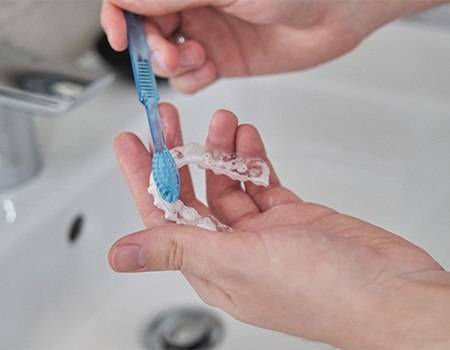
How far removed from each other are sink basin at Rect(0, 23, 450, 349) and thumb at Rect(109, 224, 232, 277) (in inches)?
4.9

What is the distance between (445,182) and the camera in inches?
27.1

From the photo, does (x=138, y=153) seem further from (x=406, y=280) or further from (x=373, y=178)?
(x=373, y=178)

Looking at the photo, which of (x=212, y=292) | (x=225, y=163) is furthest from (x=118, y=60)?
(x=212, y=292)

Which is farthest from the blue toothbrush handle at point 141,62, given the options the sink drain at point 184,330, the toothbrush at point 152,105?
the sink drain at point 184,330

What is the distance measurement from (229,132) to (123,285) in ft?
0.78

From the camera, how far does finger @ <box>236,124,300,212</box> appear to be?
559 millimetres

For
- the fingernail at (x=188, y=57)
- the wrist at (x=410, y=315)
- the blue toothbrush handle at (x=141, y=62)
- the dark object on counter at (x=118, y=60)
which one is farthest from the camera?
the dark object on counter at (x=118, y=60)

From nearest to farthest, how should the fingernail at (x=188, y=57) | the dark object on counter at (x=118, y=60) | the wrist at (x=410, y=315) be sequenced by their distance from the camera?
the wrist at (x=410, y=315) < the fingernail at (x=188, y=57) < the dark object on counter at (x=118, y=60)

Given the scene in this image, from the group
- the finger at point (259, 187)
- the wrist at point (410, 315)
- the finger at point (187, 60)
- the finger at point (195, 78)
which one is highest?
the finger at point (187, 60)

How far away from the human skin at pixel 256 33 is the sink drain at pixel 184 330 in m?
0.22

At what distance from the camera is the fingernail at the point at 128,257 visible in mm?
423

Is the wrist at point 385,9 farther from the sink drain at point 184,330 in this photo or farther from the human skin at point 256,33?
the sink drain at point 184,330

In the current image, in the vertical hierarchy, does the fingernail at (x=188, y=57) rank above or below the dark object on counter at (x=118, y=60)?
below

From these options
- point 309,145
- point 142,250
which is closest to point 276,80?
point 309,145
